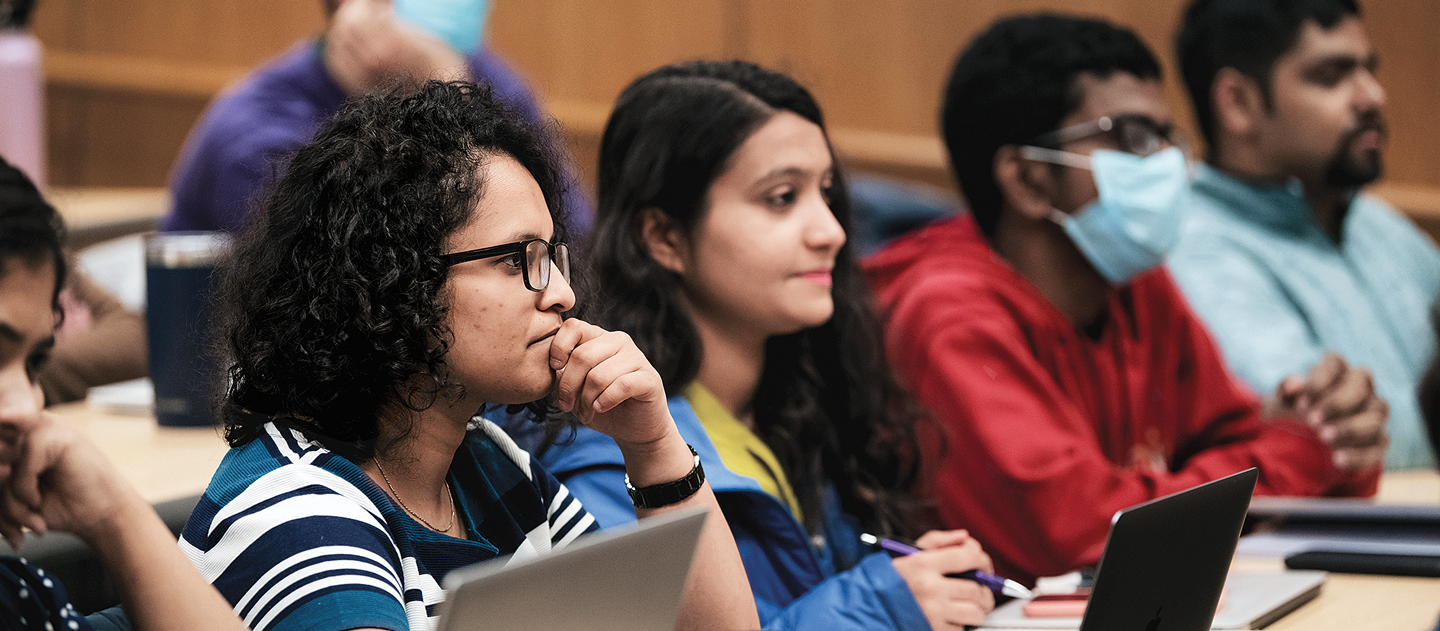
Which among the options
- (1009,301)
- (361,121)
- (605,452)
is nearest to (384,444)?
(361,121)

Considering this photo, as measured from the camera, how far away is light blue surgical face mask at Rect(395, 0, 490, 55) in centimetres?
250

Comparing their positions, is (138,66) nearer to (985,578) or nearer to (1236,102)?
(1236,102)

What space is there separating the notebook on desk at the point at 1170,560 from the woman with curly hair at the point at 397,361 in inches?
12.1

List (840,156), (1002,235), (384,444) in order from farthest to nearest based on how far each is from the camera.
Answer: (1002,235)
(840,156)
(384,444)

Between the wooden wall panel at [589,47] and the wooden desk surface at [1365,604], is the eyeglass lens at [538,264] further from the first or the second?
the wooden wall panel at [589,47]

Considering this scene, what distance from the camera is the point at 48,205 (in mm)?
1045

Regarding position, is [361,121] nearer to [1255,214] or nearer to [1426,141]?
[1255,214]

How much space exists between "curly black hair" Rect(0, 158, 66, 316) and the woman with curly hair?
0.13 m

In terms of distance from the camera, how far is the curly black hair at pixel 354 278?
938 millimetres

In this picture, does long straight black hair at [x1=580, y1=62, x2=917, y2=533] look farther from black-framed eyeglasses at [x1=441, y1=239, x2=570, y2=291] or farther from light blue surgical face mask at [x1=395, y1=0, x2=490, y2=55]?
light blue surgical face mask at [x1=395, y1=0, x2=490, y2=55]

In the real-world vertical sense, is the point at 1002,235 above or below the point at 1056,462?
above

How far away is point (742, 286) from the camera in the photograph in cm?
150

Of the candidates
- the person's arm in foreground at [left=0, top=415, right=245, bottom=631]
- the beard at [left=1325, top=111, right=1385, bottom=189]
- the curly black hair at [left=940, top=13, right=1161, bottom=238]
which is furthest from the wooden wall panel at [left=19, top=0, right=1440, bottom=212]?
the person's arm in foreground at [left=0, top=415, right=245, bottom=631]

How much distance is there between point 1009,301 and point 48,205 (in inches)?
51.2
